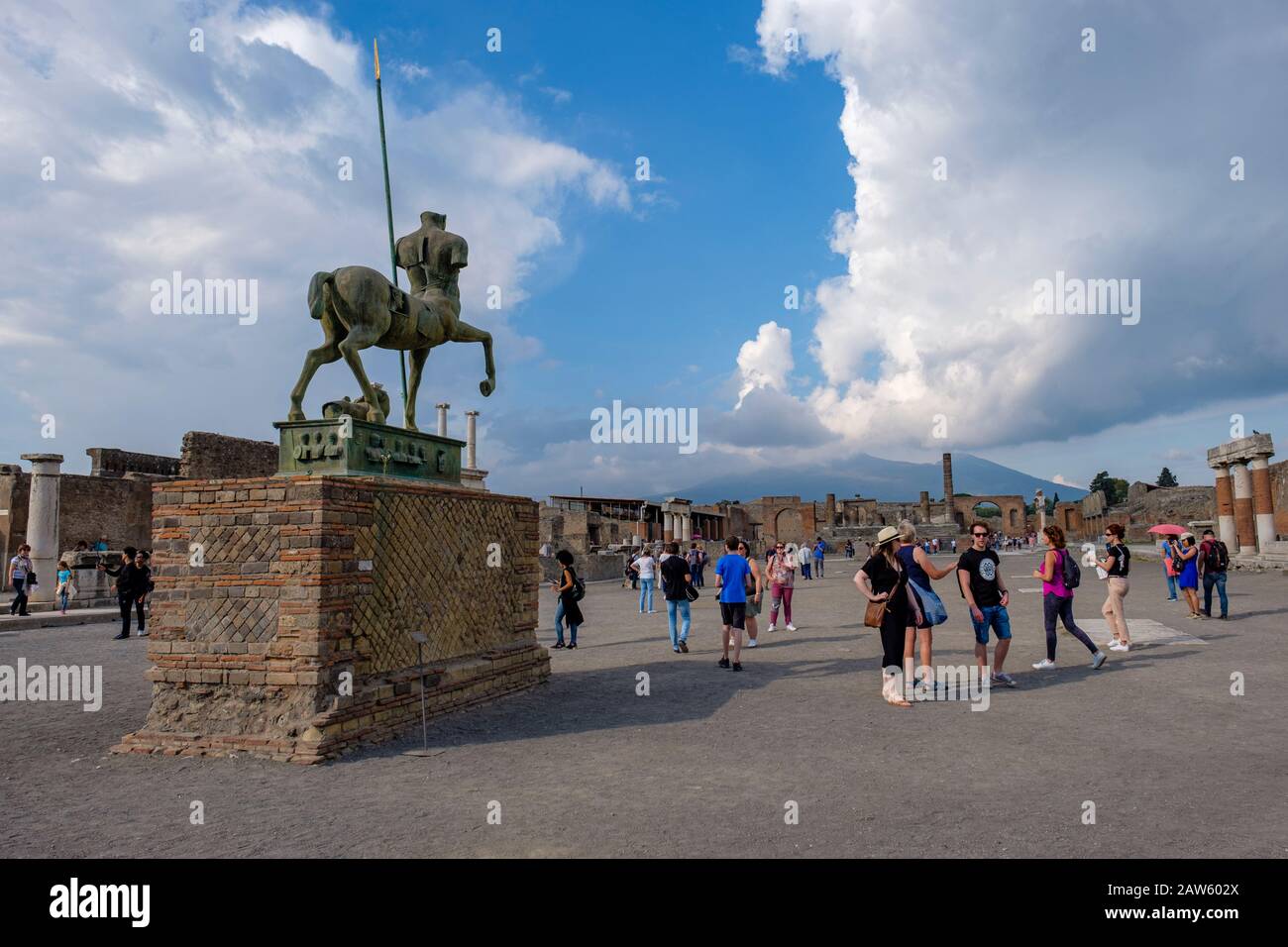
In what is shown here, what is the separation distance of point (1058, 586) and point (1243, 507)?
24.9 meters

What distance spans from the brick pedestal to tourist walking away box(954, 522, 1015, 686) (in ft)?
17.7

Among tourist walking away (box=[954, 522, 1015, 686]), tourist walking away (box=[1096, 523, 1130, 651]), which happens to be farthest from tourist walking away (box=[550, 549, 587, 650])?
tourist walking away (box=[1096, 523, 1130, 651])

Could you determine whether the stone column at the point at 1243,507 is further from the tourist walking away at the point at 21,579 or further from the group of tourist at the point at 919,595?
the tourist walking away at the point at 21,579

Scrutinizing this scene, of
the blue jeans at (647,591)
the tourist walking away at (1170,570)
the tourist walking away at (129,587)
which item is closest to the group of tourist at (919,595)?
the tourist walking away at (1170,570)

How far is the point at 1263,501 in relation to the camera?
26719 millimetres

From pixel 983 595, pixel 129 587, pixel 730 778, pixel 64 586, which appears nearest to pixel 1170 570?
pixel 983 595

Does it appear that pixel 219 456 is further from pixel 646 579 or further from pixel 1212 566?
pixel 1212 566

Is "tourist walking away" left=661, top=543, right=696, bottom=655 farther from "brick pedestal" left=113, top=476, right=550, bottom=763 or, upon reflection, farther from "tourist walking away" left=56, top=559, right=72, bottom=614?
"tourist walking away" left=56, top=559, right=72, bottom=614

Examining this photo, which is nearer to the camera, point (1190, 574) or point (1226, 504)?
point (1190, 574)

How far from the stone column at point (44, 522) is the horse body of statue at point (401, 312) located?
1585cm

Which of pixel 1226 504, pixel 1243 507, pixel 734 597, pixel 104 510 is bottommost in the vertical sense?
pixel 734 597

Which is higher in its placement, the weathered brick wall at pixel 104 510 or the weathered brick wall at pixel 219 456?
the weathered brick wall at pixel 219 456

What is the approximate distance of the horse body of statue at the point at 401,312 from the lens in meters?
7.29

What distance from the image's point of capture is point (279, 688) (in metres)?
6.05
